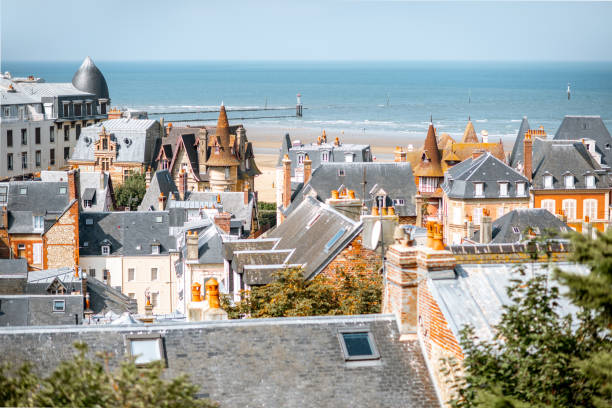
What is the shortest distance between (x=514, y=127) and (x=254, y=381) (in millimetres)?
157919

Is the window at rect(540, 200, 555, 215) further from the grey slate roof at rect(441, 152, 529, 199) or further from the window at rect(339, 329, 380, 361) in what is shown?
the window at rect(339, 329, 380, 361)

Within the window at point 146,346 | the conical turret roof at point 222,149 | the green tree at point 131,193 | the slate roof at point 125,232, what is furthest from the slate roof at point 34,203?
the window at point 146,346

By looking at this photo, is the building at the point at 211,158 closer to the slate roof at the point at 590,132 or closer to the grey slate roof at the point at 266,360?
the slate roof at the point at 590,132

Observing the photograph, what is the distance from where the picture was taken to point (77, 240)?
175 ft

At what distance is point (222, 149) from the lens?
3223 inches

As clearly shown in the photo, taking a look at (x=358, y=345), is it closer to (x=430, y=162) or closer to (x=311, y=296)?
(x=311, y=296)

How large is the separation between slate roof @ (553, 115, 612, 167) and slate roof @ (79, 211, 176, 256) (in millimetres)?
32013

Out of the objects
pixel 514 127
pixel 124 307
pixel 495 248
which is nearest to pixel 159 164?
pixel 124 307

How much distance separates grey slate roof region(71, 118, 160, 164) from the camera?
8875 cm

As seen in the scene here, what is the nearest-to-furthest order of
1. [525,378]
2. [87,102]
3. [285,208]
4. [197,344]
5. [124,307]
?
[525,378] → [197,344] → [124,307] → [285,208] → [87,102]

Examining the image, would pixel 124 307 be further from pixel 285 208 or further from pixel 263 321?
pixel 263 321

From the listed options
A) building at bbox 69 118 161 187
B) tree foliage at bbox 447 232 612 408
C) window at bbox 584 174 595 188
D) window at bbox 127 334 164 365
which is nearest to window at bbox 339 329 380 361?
tree foliage at bbox 447 232 612 408

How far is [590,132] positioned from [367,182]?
23383mm

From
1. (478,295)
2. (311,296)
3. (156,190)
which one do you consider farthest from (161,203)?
(478,295)
